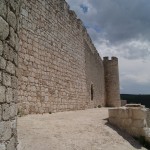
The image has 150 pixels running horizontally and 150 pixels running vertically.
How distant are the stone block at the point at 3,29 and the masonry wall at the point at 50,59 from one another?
164 inches

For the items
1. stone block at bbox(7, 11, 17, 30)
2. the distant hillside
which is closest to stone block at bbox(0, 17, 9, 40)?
stone block at bbox(7, 11, 17, 30)

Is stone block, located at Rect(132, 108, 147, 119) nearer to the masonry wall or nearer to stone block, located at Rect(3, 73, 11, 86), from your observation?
the masonry wall

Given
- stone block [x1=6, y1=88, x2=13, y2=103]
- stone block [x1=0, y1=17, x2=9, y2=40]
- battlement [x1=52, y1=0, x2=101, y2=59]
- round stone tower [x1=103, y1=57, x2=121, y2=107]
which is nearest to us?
stone block [x1=0, y1=17, x2=9, y2=40]

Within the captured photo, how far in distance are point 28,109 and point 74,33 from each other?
261 inches

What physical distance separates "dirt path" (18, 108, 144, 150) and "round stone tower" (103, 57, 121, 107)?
16756 millimetres

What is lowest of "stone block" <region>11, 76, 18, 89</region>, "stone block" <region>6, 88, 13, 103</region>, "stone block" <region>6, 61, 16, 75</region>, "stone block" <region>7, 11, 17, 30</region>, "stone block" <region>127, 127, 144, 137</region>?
"stone block" <region>127, 127, 144, 137</region>

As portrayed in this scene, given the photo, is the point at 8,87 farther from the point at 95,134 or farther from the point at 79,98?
the point at 79,98

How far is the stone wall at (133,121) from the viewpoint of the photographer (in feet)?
25.1

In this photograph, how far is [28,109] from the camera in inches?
312

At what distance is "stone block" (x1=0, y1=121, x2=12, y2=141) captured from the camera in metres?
3.29

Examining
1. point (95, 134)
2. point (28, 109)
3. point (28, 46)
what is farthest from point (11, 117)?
point (28, 46)

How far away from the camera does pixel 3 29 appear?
3.35 metres

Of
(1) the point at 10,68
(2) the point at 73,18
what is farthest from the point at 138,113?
(2) the point at 73,18

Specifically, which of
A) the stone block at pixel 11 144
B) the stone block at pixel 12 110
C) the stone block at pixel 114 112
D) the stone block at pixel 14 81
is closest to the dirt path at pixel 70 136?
the stone block at pixel 114 112
